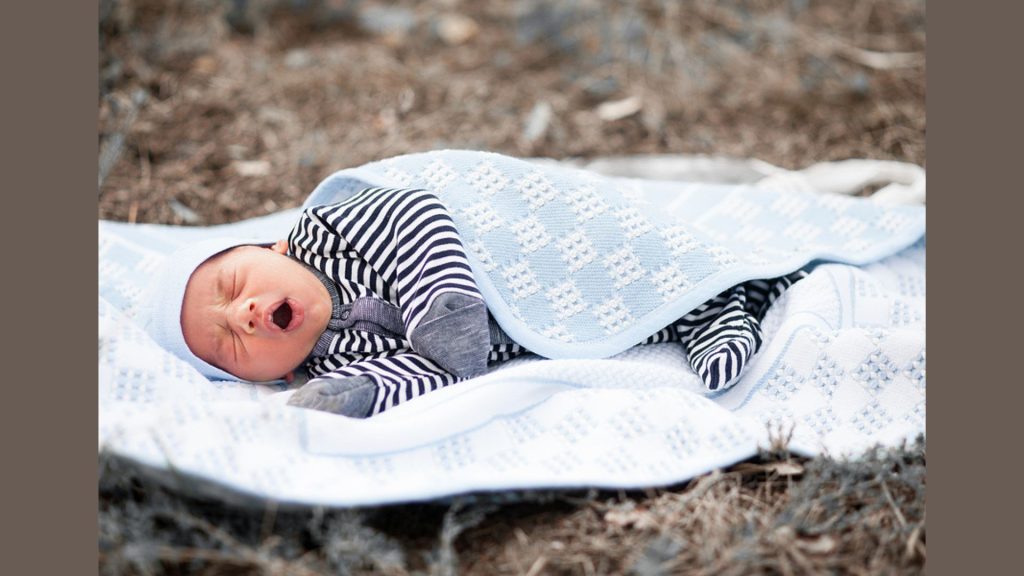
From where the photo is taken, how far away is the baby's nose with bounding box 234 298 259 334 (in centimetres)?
244

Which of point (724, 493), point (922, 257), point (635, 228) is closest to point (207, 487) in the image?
point (724, 493)

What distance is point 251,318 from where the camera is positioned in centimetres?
245

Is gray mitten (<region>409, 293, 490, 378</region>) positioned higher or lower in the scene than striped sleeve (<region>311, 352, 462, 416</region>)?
higher

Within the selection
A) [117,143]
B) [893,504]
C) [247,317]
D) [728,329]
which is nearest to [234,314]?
[247,317]

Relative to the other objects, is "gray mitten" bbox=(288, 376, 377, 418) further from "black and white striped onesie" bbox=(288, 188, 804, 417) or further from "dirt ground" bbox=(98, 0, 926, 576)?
"dirt ground" bbox=(98, 0, 926, 576)

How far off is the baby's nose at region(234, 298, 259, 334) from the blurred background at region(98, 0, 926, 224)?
1.27 meters

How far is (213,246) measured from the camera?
8.62 ft

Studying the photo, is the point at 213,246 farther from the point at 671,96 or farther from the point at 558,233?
the point at 671,96

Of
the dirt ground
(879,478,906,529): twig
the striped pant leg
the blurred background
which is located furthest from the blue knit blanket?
the blurred background

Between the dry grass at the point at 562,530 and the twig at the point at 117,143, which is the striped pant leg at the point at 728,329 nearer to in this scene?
the dry grass at the point at 562,530

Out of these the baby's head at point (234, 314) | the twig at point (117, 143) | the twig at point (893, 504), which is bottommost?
the twig at point (893, 504)

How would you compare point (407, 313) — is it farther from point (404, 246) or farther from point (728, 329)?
point (728, 329)

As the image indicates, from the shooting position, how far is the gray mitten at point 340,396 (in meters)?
2.29

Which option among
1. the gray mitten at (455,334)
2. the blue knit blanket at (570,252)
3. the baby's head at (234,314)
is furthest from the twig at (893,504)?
the baby's head at (234,314)
